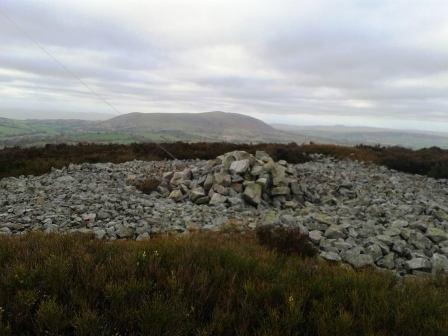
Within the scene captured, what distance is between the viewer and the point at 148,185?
14219mm

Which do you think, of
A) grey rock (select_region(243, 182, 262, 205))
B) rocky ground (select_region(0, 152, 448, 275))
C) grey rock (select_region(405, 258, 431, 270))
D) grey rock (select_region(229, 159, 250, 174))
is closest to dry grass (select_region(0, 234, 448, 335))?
grey rock (select_region(405, 258, 431, 270))

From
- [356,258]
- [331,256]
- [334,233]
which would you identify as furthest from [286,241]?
[334,233]

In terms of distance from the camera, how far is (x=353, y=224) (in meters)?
8.99

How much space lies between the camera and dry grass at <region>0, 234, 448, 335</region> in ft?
11.3

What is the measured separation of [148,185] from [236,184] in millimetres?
3464

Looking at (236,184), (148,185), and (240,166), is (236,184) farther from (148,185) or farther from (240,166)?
(148,185)

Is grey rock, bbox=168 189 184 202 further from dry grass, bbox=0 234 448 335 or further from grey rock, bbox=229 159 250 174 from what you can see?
dry grass, bbox=0 234 448 335

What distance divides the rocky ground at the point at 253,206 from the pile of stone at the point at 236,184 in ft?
0.13

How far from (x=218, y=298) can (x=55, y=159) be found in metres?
20.6

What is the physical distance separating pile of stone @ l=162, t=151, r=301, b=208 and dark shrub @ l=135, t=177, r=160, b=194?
42cm

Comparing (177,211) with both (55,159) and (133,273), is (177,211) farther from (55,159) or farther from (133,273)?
(55,159)

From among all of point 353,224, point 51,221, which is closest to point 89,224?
point 51,221

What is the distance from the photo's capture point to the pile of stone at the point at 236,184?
1290 cm

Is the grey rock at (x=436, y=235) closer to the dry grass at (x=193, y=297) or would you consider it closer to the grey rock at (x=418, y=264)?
the grey rock at (x=418, y=264)
